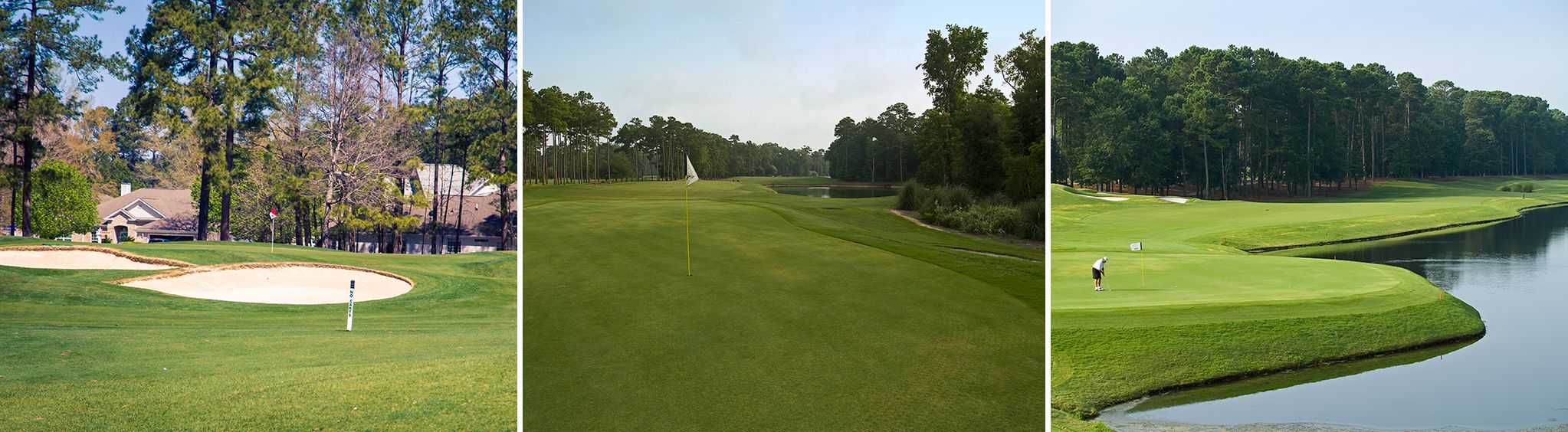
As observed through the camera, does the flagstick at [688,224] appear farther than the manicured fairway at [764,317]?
Yes

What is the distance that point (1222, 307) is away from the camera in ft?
34.1

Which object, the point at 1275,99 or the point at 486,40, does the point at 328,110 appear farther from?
the point at 1275,99

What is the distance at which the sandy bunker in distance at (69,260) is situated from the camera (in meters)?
9.77

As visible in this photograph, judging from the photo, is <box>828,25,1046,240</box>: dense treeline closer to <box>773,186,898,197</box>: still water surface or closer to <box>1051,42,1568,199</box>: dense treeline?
<box>773,186,898,197</box>: still water surface

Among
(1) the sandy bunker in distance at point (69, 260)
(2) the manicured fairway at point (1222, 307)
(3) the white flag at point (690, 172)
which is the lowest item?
(2) the manicured fairway at point (1222, 307)

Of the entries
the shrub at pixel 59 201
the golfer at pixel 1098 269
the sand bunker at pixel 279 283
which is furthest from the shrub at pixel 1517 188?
the shrub at pixel 59 201

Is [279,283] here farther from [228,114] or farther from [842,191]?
[842,191]

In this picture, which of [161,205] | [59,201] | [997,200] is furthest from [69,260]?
[997,200]

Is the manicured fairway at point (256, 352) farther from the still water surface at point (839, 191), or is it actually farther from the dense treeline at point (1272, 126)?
the dense treeline at point (1272, 126)

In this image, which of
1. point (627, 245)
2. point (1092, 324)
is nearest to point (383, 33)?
point (627, 245)

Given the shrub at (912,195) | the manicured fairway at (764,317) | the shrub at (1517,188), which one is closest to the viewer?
the manicured fairway at (764,317)

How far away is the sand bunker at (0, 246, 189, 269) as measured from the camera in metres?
9.78

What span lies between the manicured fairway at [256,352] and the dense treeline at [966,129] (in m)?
3.65

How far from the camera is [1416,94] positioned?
1791 centimetres
